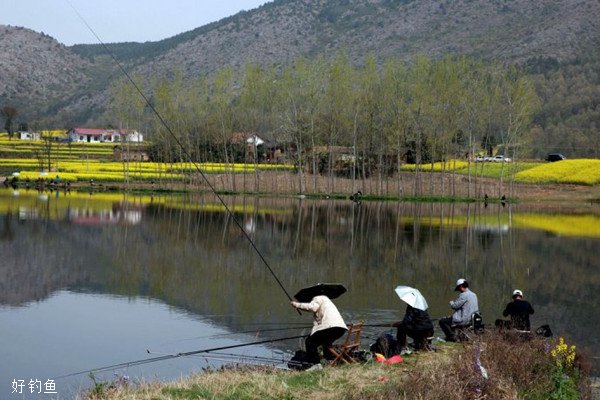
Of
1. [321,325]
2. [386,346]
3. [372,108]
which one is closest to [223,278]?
[386,346]

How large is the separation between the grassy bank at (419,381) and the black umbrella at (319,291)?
3.80 feet

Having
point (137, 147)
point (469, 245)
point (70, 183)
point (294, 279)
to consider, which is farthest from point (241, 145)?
point (294, 279)

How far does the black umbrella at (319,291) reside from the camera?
12.2 metres

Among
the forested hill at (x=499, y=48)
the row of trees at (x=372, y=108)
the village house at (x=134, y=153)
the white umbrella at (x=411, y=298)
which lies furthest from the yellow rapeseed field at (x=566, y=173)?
the white umbrella at (x=411, y=298)

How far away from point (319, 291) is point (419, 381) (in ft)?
11.1

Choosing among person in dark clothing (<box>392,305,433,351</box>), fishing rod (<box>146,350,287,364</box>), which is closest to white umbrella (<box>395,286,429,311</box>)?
person in dark clothing (<box>392,305,433,351</box>)

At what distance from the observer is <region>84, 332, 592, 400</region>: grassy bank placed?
30.1ft

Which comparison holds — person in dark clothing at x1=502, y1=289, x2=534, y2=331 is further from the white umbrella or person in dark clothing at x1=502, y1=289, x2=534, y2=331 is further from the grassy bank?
the white umbrella

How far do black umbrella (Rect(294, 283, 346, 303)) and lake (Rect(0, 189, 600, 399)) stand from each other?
45.5 inches

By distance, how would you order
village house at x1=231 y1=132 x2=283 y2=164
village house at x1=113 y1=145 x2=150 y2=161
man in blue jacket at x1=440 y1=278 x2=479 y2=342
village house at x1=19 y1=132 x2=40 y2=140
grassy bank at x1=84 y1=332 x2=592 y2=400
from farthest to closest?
village house at x1=19 y1=132 x2=40 y2=140, village house at x1=113 y1=145 x2=150 y2=161, village house at x1=231 y1=132 x2=283 y2=164, man in blue jacket at x1=440 y1=278 x2=479 y2=342, grassy bank at x1=84 y1=332 x2=592 y2=400

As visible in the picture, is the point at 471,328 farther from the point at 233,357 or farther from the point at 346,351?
the point at 233,357

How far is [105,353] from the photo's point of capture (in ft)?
44.4

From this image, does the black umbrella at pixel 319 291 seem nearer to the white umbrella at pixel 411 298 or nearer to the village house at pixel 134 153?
the white umbrella at pixel 411 298

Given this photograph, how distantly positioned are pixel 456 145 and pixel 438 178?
3.24 metres
